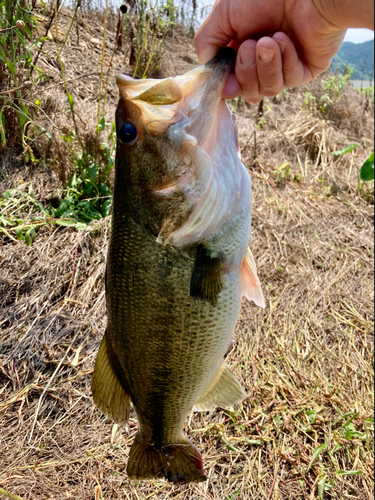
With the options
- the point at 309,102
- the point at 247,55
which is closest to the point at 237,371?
the point at 247,55

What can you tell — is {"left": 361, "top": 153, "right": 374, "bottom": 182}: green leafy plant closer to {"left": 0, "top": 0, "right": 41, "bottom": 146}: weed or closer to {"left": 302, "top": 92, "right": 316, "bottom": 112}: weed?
{"left": 0, "top": 0, "right": 41, "bottom": 146}: weed

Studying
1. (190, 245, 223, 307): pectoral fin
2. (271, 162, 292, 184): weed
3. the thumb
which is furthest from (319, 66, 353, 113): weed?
(190, 245, 223, 307): pectoral fin

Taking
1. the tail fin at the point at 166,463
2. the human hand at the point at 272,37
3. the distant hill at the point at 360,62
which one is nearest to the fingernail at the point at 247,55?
the human hand at the point at 272,37

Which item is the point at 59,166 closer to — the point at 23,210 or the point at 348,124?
the point at 23,210

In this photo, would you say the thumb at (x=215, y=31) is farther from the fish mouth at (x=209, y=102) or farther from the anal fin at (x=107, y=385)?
the anal fin at (x=107, y=385)

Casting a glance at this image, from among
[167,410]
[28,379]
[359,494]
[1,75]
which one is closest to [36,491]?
[28,379]

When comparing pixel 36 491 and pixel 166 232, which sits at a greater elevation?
pixel 166 232
